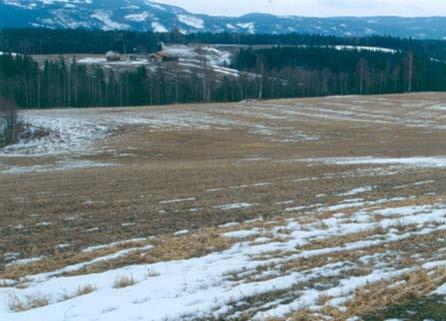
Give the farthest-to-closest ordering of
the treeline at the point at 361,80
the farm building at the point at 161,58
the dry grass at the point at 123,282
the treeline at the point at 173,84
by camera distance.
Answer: the farm building at the point at 161,58 → the treeline at the point at 361,80 → the treeline at the point at 173,84 → the dry grass at the point at 123,282

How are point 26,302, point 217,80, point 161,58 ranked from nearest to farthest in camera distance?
point 26,302 < point 217,80 < point 161,58

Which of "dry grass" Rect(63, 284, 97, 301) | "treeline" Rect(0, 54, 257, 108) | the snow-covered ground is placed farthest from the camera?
"treeline" Rect(0, 54, 257, 108)

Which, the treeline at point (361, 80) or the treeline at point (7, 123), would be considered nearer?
the treeline at point (7, 123)

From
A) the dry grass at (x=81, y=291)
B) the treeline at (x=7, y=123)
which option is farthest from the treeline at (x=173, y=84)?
the dry grass at (x=81, y=291)

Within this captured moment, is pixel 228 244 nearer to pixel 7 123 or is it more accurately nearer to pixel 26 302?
pixel 26 302

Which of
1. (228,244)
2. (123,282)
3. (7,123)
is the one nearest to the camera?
(123,282)

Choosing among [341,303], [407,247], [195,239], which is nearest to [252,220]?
[195,239]

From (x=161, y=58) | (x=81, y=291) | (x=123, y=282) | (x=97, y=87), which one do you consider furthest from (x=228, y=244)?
(x=161, y=58)

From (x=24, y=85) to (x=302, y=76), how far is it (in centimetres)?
6480

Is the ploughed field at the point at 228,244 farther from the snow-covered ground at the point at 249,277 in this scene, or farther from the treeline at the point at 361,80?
the treeline at the point at 361,80

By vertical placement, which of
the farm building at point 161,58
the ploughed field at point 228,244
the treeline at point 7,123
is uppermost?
the farm building at point 161,58

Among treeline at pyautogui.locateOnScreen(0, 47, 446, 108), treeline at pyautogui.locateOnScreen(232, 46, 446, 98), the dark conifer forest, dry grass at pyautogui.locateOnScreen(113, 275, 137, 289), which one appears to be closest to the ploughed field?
dry grass at pyautogui.locateOnScreen(113, 275, 137, 289)

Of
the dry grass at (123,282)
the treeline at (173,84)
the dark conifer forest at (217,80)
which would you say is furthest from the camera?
the dark conifer forest at (217,80)

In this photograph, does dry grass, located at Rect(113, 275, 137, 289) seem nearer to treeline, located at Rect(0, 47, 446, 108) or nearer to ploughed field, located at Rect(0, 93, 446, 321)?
ploughed field, located at Rect(0, 93, 446, 321)
